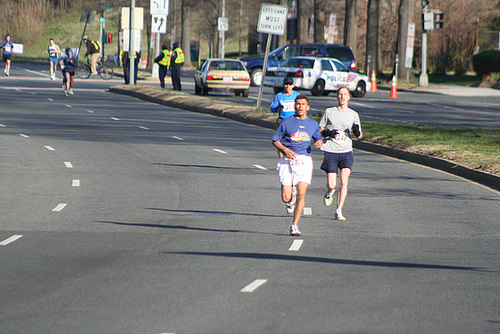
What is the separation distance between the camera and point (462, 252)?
349 inches

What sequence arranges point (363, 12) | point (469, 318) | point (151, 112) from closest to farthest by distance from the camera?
1. point (469, 318)
2. point (151, 112)
3. point (363, 12)

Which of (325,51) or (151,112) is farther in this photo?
(325,51)

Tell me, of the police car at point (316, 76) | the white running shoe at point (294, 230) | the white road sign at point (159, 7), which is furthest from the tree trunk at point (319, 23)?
the white running shoe at point (294, 230)

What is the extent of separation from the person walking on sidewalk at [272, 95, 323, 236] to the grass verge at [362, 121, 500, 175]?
579 centimetres

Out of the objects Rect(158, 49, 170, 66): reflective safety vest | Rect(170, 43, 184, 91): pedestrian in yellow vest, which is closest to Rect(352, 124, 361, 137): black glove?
Rect(170, 43, 184, 91): pedestrian in yellow vest

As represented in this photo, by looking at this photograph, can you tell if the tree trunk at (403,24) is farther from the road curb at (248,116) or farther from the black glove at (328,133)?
the black glove at (328,133)

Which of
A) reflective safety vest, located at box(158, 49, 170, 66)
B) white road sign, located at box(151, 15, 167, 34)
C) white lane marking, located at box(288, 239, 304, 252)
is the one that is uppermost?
white road sign, located at box(151, 15, 167, 34)

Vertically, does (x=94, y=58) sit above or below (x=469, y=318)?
above

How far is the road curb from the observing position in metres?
15.0

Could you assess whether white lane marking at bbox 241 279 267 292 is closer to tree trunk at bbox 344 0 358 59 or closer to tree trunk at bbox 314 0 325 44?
tree trunk at bbox 344 0 358 59

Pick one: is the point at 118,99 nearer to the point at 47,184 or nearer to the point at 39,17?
the point at 47,184

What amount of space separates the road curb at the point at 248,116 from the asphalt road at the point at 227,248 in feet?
1.25

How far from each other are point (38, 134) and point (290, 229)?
1192 cm

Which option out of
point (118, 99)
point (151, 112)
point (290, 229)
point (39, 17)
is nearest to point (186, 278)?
point (290, 229)
